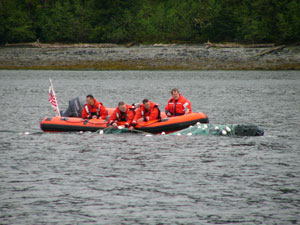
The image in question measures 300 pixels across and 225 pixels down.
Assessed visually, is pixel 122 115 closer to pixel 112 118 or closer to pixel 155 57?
pixel 112 118

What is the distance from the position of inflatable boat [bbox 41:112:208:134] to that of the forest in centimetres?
4361

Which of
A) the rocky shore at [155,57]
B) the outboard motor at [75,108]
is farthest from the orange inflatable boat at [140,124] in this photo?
the rocky shore at [155,57]

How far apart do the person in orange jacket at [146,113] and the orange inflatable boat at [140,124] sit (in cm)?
14

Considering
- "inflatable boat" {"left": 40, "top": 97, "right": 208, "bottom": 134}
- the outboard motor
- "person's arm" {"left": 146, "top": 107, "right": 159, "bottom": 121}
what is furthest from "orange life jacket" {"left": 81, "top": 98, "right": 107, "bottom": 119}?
"person's arm" {"left": 146, "top": 107, "right": 159, "bottom": 121}

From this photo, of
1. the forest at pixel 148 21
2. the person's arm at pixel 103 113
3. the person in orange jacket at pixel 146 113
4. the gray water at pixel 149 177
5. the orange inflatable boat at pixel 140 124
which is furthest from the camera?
the forest at pixel 148 21

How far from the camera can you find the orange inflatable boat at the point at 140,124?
661 inches

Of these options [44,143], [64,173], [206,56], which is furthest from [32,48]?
[64,173]

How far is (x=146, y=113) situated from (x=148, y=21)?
5353 cm

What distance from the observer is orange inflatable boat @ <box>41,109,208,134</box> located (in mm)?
16797

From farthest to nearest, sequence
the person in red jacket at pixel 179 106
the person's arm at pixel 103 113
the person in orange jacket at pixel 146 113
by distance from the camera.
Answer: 1. the person's arm at pixel 103 113
2. the person in red jacket at pixel 179 106
3. the person in orange jacket at pixel 146 113

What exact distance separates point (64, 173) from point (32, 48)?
53251mm

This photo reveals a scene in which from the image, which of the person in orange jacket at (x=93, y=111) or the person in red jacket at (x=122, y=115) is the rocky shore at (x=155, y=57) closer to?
the person in orange jacket at (x=93, y=111)

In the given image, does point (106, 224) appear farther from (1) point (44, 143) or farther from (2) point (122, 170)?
(1) point (44, 143)

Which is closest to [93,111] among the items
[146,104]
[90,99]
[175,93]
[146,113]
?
[90,99]
